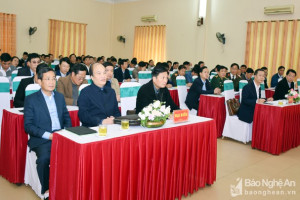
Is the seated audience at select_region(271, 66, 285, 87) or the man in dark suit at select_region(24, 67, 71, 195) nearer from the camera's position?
the man in dark suit at select_region(24, 67, 71, 195)

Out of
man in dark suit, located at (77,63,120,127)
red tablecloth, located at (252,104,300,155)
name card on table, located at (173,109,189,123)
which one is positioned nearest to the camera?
name card on table, located at (173,109,189,123)

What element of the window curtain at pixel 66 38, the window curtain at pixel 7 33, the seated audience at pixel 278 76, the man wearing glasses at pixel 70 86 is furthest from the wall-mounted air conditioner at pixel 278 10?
the window curtain at pixel 7 33

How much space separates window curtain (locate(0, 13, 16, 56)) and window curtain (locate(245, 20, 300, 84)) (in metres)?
7.90

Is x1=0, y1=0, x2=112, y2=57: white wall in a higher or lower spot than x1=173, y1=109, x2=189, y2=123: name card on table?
higher

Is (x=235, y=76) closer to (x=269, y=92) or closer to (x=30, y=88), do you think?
(x=269, y=92)

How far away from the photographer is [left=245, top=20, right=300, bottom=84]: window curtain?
819cm

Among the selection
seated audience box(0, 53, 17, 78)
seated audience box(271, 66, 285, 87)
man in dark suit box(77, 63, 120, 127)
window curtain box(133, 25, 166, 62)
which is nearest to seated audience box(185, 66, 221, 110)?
man in dark suit box(77, 63, 120, 127)

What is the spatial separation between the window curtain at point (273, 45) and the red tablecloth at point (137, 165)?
252 inches

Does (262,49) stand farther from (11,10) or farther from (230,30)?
(11,10)

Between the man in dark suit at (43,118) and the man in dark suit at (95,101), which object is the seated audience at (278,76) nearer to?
the man in dark suit at (95,101)

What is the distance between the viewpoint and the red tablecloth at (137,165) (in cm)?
204

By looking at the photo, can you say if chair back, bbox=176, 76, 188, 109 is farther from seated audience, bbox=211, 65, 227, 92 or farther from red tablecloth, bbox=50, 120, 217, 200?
red tablecloth, bbox=50, 120, 217, 200

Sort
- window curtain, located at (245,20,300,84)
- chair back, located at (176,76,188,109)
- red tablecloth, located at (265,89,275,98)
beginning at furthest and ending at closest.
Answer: window curtain, located at (245,20,300,84), red tablecloth, located at (265,89,275,98), chair back, located at (176,76,188,109)

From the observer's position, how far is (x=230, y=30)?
375 inches
